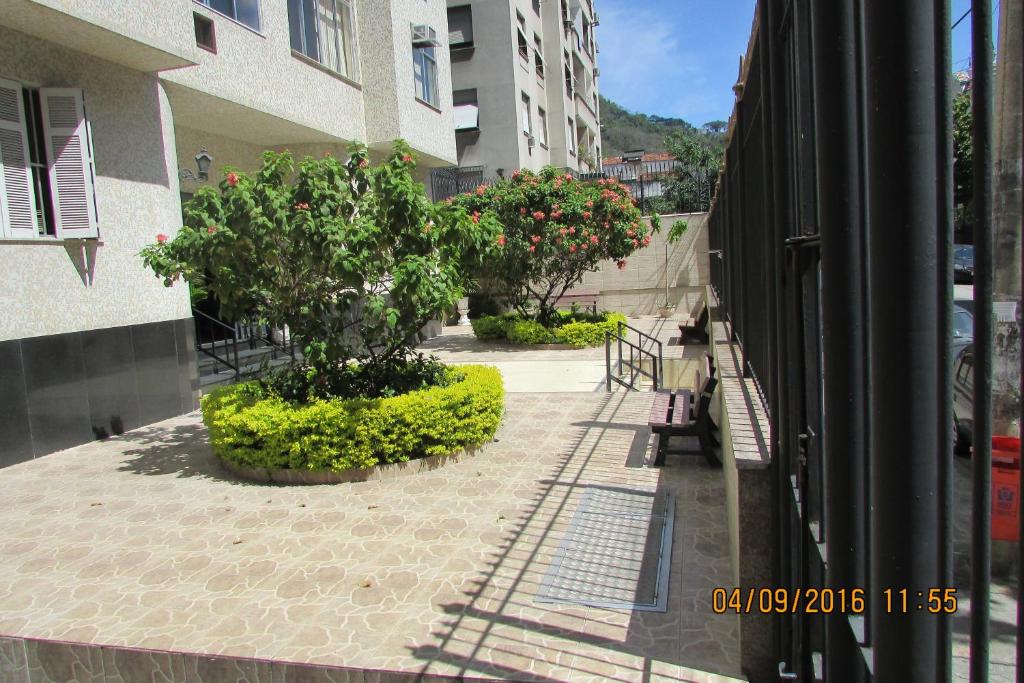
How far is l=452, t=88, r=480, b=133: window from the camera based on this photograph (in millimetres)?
24969

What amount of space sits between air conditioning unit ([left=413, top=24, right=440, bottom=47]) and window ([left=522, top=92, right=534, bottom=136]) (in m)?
10.0

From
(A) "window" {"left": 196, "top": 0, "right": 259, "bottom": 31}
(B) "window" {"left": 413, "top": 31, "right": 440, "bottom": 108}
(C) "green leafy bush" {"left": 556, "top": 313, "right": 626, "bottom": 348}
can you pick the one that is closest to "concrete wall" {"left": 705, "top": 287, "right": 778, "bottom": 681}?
(A) "window" {"left": 196, "top": 0, "right": 259, "bottom": 31}

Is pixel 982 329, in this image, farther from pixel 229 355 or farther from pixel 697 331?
pixel 697 331

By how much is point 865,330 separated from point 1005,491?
305 centimetres

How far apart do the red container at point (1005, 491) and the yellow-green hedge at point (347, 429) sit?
4.30m

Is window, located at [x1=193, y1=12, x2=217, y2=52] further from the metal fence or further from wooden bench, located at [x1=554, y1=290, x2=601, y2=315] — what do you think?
wooden bench, located at [x1=554, y1=290, x2=601, y2=315]

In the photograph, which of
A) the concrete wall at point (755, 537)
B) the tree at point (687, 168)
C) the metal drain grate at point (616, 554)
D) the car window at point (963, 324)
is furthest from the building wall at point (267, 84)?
the tree at point (687, 168)

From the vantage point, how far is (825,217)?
1.85 meters

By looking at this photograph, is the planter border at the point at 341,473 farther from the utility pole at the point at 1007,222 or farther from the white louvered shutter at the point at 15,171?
the utility pole at the point at 1007,222

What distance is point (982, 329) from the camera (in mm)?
1057

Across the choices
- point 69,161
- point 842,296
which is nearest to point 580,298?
point 69,161

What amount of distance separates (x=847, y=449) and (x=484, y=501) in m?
4.13

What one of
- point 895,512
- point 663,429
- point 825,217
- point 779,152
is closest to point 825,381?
point 825,217

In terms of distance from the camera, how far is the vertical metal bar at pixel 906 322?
3.97ft
